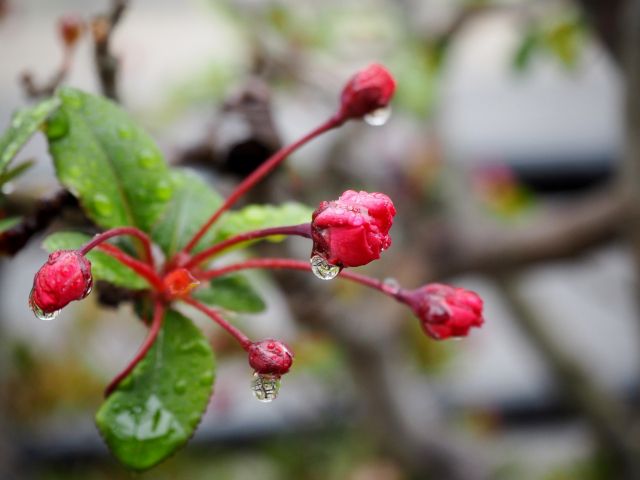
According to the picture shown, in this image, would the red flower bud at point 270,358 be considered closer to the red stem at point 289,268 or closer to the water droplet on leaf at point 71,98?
the red stem at point 289,268

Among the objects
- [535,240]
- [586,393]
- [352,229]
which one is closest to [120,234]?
[352,229]

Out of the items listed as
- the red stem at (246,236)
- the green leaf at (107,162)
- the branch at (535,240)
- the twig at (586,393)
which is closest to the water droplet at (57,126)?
the green leaf at (107,162)

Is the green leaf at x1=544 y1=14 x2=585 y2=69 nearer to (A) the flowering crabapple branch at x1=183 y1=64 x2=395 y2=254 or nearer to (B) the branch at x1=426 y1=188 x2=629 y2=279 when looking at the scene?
(B) the branch at x1=426 y1=188 x2=629 y2=279

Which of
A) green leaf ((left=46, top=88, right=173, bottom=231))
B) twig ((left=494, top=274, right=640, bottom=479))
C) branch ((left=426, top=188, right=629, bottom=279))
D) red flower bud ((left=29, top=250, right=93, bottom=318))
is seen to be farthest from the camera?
twig ((left=494, top=274, right=640, bottom=479))

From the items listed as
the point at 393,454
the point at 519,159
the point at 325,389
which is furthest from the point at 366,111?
the point at 519,159

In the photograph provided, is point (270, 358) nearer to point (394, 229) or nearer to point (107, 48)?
point (107, 48)

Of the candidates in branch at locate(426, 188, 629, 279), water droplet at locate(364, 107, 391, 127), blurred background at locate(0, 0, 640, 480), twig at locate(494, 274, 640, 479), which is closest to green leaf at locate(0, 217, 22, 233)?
blurred background at locate(0, 0, 640, 480)
